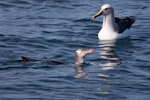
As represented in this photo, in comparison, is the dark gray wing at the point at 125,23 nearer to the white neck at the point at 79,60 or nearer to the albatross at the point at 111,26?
the albatross at the point at 111,26

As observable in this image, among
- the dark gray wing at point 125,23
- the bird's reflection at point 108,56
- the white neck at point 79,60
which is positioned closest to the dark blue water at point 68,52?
the bird's reflection at point 108,56

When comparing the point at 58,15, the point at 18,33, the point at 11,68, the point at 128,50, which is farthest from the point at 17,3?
the point at 11,68

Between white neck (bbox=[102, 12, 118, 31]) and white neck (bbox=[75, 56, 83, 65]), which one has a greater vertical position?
white neck (bbox=[102, 12, 118, 31])

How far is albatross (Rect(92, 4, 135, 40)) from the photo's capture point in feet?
81.7

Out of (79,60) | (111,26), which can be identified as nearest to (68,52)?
(79,60)

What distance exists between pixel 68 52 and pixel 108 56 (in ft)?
3.93

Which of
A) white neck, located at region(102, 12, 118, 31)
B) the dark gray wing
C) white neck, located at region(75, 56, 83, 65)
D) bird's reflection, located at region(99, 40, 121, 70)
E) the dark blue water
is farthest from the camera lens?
white neck, located at region(102, 12, 118, 31)

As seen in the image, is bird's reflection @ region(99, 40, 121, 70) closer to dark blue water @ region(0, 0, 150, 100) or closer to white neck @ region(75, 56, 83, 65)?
dark blue water @ region(0, 0, 150, 100)

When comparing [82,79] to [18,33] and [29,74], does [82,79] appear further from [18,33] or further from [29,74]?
[18,33]

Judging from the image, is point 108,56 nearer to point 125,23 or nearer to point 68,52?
point 68,52

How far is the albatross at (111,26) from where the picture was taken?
81.7 ft

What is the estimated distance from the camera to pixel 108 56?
22.1 m

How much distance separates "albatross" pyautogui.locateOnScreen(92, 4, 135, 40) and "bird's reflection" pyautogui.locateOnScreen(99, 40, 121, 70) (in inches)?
14.8

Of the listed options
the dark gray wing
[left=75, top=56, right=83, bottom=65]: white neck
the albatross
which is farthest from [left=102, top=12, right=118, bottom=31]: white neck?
[left=75, top=56, right=83, bottom=65]: white neck
